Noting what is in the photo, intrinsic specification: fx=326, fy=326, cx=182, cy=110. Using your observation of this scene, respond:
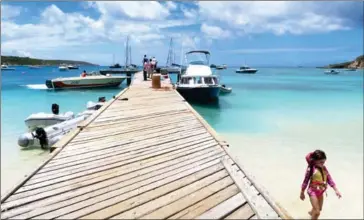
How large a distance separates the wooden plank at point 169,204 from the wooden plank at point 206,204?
0.07 m

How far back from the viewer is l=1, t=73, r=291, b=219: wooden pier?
3904 millimetres

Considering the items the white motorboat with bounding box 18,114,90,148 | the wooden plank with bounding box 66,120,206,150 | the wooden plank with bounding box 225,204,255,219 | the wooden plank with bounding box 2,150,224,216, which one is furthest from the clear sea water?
the wooden plank with bounding box 225,204,255,219

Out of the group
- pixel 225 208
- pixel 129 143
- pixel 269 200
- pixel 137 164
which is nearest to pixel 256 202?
pixel 269 200

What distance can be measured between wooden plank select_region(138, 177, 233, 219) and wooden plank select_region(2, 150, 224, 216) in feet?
2.43

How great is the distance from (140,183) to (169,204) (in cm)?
81

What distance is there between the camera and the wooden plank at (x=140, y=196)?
12.7 feet

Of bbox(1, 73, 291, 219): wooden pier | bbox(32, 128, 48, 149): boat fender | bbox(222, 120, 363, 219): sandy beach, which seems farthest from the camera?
bbox(32, 128, 48, 149): boat fender

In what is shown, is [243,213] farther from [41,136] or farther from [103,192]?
[41,136]

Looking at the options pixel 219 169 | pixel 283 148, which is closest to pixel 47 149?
pixel 219 169

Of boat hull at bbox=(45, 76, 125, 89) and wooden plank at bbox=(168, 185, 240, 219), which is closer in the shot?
wooden plank at bbox=(168, 185, 240, 219)

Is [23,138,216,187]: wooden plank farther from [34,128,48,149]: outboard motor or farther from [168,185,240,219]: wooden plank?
[34,128,48,149]: outboard motor

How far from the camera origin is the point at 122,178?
4945 millimetres

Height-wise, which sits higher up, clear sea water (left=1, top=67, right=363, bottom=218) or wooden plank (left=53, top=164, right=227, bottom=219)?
wooden plank (left=53, top=164, right=227, bottom=219)

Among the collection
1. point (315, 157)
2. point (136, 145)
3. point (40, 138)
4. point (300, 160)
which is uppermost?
point (315, 157)
